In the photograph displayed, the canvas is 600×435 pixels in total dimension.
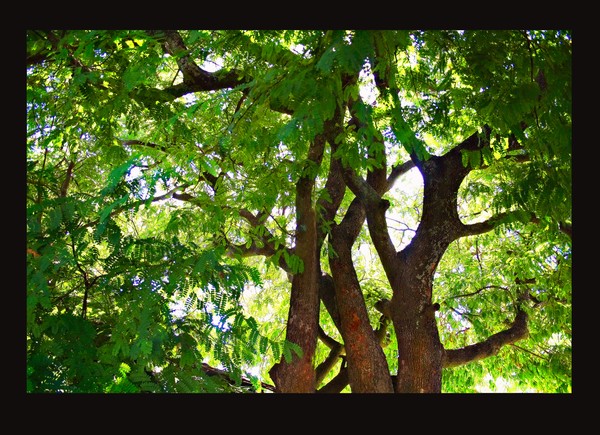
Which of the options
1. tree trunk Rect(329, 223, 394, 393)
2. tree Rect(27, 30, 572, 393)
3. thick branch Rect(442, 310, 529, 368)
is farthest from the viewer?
thick branch Rect(442, 310, 529, 368)

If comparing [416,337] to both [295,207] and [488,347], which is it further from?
[295,207]

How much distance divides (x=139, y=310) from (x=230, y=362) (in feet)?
1.50

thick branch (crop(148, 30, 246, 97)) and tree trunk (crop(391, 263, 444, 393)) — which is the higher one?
thick branch (crop(148, 30, 246, 97))

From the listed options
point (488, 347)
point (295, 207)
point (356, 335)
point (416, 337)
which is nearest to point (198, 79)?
point (295, 207)

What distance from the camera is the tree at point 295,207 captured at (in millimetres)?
2551

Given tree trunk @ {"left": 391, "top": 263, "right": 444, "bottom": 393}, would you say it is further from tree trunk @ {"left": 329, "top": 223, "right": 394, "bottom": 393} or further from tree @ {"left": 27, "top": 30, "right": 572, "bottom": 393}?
tree trunk @ {"left": 329, "top": 223, "right": 394, "bottom": 393}

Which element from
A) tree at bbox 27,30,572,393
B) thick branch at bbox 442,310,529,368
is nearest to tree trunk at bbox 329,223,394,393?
tree at bbox 27,30,572,393

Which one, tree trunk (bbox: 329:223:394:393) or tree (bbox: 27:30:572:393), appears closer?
tree (bbox: 27:30:572:393)

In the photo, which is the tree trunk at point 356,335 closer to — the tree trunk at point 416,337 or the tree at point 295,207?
the tree at point 295,207

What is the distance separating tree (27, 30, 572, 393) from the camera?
255cm

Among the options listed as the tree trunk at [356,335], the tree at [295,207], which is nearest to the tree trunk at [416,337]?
the tree at [295,207]

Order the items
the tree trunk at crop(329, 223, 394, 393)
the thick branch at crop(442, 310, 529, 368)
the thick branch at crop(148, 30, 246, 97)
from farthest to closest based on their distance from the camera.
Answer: the thick branch at crop(442, 310, 529, 368) → the tree trunk at crop(329, 223, 394, 393) → the thick branch at crop(148, 30, 246, 97)
